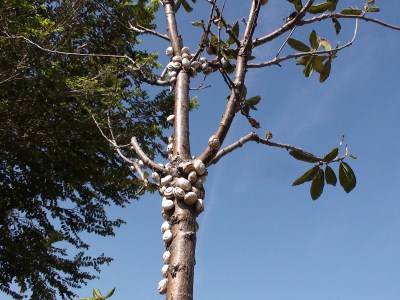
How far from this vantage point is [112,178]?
7.63 metres

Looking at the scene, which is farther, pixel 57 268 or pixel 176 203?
pixel 57 268

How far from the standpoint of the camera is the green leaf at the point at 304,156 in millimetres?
1668

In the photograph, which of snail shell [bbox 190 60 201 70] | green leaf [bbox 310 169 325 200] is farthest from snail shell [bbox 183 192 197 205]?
snail shell [bbox 190 60 201 70]

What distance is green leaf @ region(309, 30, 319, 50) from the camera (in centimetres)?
193

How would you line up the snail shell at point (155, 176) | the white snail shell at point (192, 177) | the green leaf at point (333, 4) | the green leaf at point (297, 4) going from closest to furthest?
the white snail shell at point (192, 177) < the snail shell at point (155, 176) < the green leaf at point (297, 4) < the green leaf at point (333, 4)

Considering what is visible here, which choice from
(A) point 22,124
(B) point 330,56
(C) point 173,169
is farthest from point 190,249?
(A) point 22,124

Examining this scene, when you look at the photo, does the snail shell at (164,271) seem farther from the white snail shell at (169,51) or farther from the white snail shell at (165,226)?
the white snail shell at (169,51)

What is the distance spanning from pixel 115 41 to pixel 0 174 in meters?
2.85

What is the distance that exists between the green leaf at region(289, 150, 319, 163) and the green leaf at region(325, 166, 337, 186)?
0.05 metres

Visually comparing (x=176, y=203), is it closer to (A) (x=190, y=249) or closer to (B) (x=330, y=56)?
(A) (x=190, y=249)

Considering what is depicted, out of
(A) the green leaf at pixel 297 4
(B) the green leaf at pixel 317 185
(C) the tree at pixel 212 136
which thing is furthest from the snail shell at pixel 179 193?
(A) the green leaf at pixel 297 4

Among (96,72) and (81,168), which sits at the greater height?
(96,72)

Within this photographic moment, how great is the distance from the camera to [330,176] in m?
1.70

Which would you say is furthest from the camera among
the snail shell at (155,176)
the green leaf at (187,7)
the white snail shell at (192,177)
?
the green leaf at (187,7)
